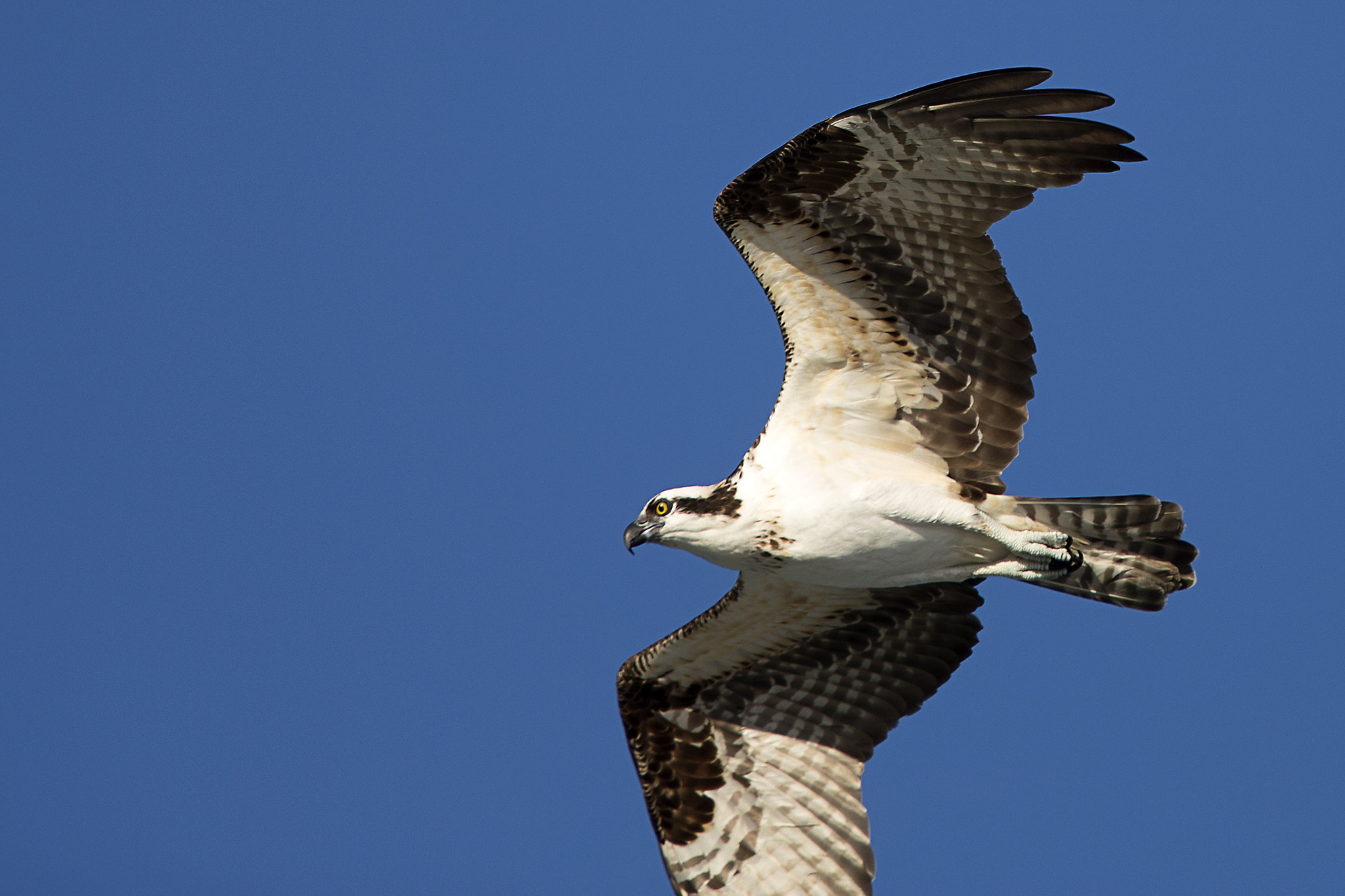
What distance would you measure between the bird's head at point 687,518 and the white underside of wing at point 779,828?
206cm

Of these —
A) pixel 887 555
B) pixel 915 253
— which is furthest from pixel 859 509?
pixel 915 253

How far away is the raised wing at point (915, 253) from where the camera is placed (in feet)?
28.4

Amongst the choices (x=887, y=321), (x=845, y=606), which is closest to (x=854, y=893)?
(x=845, y=606)

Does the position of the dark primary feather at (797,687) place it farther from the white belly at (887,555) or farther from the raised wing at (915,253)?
the raised wing at (915,253)

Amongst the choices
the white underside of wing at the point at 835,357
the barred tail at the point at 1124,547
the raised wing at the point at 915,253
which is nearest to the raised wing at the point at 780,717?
the barred tail at the point at 1124,547

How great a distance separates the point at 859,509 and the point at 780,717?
2.27 metres

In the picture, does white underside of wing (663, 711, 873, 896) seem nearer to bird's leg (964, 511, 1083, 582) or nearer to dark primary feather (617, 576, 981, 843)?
dark primary feather (617, 576, 981, 843)

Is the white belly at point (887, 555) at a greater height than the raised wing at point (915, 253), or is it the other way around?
the raised wing at point (915, 253)

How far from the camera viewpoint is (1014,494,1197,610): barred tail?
9508 millimetres

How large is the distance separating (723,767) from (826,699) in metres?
0.93

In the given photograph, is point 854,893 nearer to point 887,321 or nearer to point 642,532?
point 642,532

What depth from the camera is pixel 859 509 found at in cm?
921

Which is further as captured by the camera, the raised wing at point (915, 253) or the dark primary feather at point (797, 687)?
the dark primary feather at point (797, 687)

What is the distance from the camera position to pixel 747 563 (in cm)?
930
